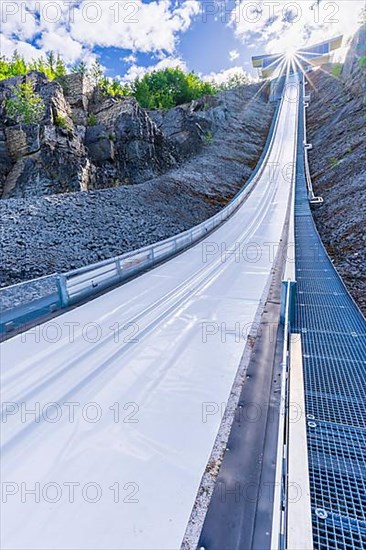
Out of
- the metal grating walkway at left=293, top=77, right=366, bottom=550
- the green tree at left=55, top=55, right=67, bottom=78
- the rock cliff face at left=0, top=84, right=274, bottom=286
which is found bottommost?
the metal grating walkway at left=293, top=77, right=366, bottom=550

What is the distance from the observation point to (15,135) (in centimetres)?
1123

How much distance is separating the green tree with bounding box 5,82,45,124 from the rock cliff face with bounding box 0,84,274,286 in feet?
4.37

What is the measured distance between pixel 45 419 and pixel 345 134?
66.1ft

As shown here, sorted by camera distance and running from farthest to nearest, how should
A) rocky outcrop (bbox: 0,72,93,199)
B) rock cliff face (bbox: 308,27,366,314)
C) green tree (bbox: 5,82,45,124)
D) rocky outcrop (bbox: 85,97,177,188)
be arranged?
rocky outcrop (bbox: 85,97,177,188) < green tree (bbox: 5,82,45,124) < rocky outcrop (bbox: 0,72,93,199) < rock cliff face (bbox: 308,27,366,314)

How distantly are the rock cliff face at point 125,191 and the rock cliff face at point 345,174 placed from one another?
191 inches

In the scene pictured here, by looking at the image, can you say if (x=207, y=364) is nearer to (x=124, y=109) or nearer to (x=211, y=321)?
(x=211, y=321)

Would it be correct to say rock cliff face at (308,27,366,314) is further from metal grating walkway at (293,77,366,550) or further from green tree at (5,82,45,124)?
green tree at (5,82,45,124)

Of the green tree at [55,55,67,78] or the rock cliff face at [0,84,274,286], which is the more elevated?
the green tree at [55,55,67,78]

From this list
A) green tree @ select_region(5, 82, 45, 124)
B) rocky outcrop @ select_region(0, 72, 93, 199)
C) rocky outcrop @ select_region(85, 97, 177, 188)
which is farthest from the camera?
rocky outcrop @ select_region(85, 97, 177, 188)

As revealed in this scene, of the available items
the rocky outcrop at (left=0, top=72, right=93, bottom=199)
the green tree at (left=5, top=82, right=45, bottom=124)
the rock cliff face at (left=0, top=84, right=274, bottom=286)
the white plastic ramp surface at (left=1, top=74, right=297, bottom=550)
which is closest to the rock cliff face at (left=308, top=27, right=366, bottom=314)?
the white plastic ramp surface at (left=1, top=74, right=297, bottom=550)

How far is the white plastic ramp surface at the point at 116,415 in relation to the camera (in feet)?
5.24

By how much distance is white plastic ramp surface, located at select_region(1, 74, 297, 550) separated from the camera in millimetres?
1598

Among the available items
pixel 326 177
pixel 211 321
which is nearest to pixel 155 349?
pixel 211 321

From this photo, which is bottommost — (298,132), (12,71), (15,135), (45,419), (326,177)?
(45,419)
